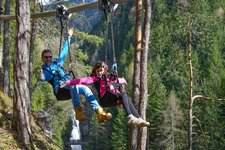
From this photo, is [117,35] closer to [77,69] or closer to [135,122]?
[77,69]

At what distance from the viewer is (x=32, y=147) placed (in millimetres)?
8930

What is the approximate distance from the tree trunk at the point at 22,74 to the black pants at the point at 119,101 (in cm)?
235

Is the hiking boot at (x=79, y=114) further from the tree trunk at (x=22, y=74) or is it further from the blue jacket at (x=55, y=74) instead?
the tree trunk at (x=22, y=74)

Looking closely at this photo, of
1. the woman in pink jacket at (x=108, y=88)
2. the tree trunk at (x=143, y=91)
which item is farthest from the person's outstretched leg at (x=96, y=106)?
the tree trunk at (x=143, y=91)

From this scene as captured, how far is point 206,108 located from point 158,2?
55409 millimetres

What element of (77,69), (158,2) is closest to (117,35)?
(158,2)

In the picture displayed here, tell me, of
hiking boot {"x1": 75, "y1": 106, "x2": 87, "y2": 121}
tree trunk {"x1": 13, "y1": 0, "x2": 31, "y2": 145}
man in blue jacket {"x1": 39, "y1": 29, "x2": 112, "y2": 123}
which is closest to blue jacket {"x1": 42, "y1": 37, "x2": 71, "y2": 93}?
man in blue jacket {"x1": 39, "y1": 29, "x2": 112, "y2": 123}

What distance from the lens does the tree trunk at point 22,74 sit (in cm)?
884

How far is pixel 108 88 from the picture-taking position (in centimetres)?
711

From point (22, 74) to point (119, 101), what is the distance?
2.70 meters

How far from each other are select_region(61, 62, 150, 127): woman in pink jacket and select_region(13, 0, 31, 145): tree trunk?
1.89 m

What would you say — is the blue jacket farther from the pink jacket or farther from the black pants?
the black pants

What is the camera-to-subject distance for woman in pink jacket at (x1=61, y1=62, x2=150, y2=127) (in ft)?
23.2

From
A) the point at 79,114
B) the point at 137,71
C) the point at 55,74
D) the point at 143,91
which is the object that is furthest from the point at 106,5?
the point at 137,71
